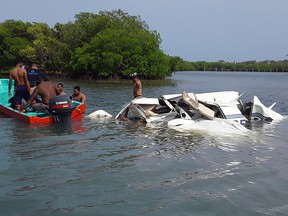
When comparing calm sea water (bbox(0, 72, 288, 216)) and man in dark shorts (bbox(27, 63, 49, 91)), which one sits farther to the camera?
man in dark shorts (bbox(27, 63, 49, 91))

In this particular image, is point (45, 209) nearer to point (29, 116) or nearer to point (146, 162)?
point (146, 162)

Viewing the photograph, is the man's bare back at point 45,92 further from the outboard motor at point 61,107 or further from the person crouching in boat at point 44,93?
the outboard motor at point 61,107

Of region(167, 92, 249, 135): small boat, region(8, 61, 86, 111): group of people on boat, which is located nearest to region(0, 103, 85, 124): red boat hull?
region(8, 61, 86, 111): group of people on boat

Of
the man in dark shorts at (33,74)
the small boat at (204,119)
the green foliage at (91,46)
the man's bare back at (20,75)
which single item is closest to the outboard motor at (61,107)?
the man's bare back at (20,75)

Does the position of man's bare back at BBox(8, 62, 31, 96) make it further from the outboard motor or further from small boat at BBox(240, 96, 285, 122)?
small boat at BBox(240, 96, 285, 122)

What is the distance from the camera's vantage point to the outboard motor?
40.9 ft

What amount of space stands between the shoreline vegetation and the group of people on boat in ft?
125

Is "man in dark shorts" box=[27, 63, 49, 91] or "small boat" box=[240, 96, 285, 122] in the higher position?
"man in dark shorts" box=[27, 63, 49, 91]

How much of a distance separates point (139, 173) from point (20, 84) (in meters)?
8.51

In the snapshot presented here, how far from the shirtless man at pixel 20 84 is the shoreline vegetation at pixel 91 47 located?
3877 centimetres

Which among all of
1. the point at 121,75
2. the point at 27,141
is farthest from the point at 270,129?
the point at 121,75

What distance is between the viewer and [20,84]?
578 inches

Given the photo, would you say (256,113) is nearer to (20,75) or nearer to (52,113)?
(52,113)

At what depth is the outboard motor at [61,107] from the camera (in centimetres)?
1246
